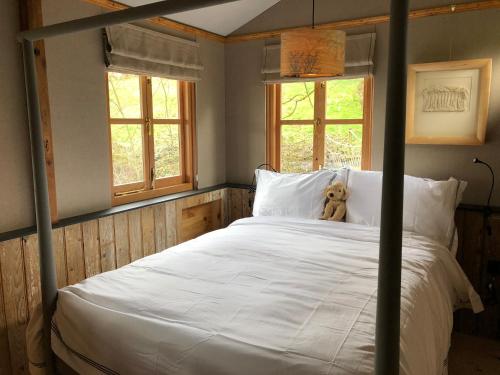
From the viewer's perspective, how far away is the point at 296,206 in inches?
116

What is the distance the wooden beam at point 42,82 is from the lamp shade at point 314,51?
4.31 ft

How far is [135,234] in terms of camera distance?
281cm

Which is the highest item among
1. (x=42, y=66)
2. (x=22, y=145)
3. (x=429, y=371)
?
(x=42, y=66)

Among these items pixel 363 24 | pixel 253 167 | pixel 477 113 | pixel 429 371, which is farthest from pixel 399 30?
pixel 253 167

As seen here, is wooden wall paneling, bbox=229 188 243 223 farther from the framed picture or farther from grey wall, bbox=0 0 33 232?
grey wall, bbox=0 0 33 232

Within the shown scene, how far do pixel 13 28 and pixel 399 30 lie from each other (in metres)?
2.10

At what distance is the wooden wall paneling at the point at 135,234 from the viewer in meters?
2.77

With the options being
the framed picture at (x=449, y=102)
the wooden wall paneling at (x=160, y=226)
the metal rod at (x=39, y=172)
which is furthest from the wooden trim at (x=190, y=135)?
the metal rod at (x=39, y=172)

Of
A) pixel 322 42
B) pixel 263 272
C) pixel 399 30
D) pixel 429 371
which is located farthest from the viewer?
pixel 322 42

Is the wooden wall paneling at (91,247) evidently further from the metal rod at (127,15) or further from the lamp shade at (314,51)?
the lamp shade at (314,51)

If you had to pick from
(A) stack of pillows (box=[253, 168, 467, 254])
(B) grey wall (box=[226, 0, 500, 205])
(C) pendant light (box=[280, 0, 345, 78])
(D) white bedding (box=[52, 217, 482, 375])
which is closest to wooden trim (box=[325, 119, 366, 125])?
(B) grey wall (box=[226, 0, 500, 205])

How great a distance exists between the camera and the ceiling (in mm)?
3096

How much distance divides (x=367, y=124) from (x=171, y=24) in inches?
64.8

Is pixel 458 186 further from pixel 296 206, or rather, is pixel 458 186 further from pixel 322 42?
pixel 322 42
